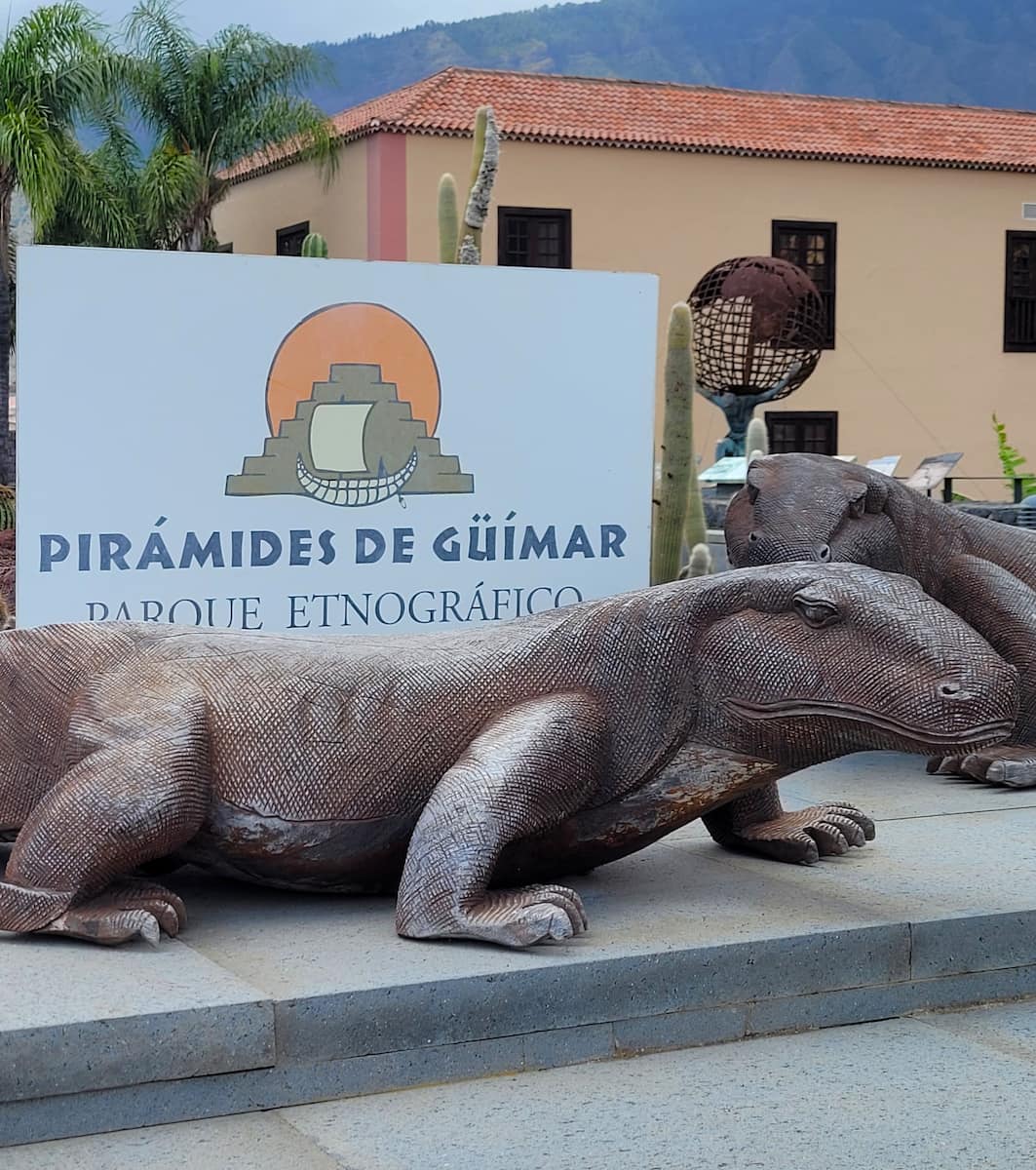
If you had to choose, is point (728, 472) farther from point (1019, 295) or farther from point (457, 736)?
point (1019, 295)

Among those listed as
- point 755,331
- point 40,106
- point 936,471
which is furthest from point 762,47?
point 936,471

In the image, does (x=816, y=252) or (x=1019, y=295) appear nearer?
(x=816, y=252)

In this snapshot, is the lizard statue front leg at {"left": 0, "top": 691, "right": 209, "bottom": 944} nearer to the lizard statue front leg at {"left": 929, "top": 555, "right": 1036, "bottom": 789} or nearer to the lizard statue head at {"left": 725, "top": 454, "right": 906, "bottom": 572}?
the lizard statue head at {"left": 725, "top": 454, "right": 906, "bottom": 572}

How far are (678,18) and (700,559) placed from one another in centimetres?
13415

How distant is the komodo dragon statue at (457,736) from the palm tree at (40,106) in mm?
22054

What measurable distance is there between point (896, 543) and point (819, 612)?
7.71 ft

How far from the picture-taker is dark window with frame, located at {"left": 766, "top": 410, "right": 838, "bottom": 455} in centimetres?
3259

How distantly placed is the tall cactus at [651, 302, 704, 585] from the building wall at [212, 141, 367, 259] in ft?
64.2

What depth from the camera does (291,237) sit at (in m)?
33.8

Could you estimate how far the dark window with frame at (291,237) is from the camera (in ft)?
109

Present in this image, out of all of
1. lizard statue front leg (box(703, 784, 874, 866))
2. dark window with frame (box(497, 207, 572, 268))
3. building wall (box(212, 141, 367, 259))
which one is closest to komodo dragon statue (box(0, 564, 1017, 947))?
lizard statue front leg (box(703, 784, 874, 866))

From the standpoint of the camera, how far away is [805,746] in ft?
13.3

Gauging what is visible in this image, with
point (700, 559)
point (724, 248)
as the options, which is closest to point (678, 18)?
point (724, 248)

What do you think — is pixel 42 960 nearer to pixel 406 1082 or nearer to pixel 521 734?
pixel 406 1082
